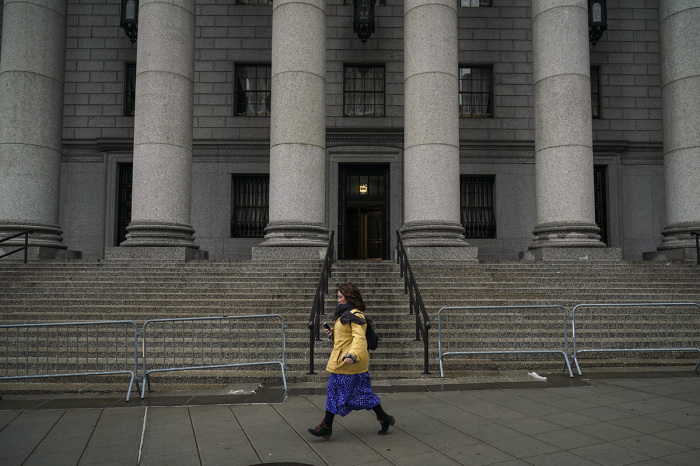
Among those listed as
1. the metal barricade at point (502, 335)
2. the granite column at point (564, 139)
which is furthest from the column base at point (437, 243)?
the metal barricade at point (502, 335)

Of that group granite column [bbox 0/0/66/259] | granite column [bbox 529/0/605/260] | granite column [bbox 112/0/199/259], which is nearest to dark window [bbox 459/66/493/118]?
granite column [bbox 529/0/605/260]

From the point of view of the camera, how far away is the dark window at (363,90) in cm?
2191

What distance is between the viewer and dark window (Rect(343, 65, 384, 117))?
21.9 meters

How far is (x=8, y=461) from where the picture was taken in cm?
496

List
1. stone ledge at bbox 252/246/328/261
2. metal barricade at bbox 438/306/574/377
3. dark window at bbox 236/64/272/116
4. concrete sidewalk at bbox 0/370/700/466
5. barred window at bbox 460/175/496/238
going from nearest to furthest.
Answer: concrete sidewalk at bbox 0/370/700/466 → metal barricade at bbox 438/306/574/377 → stone ledge at bbox 252/246/328/261 → barred window at bbox 460/175/496/238 → dark window at bbox 236/64/272/116

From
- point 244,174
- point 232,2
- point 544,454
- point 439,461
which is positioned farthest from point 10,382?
point 232,2

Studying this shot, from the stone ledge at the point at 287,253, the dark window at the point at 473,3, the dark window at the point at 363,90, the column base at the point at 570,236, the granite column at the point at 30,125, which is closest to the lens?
the stone ledge at the point at 287,253

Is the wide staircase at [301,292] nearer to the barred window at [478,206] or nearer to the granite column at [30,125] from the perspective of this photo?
the granite column at [30,125]

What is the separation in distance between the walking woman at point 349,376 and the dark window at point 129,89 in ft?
62.2

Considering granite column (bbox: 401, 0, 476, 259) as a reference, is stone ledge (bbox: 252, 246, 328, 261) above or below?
below

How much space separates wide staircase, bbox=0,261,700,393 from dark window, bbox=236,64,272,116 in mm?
9451

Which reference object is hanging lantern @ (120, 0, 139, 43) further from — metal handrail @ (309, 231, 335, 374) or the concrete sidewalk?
the concrete sidewalk

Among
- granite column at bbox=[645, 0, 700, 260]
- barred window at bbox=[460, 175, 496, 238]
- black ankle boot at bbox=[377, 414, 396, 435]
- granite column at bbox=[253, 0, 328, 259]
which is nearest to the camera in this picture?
black ankle boot at bbox=[377, 414, 396, 435]

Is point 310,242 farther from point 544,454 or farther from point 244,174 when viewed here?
point 544,454
